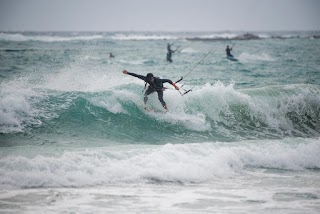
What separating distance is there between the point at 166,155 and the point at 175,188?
163 cm

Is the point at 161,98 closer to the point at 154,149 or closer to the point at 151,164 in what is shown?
the point at 154,149

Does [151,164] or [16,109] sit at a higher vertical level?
[16,109]

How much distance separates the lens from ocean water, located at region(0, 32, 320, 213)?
25.5ft

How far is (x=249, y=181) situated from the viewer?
9258mm

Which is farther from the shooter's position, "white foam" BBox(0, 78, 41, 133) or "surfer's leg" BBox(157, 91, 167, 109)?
"surfer's leg" BBox(157, 91, 167, 109)

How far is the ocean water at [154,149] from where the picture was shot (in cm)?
777

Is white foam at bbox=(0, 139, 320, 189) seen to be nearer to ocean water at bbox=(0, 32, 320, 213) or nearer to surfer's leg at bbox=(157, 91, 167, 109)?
ocean water at bbox=(0, 32, 320, 213)

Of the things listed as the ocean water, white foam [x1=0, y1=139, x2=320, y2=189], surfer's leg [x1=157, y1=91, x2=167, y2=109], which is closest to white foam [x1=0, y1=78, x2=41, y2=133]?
the ocean water

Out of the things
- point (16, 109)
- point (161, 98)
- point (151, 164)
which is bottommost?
point (151, 164)

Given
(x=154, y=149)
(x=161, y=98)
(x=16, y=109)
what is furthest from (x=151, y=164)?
(x=16, y=109)

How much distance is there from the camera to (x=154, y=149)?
426 inches

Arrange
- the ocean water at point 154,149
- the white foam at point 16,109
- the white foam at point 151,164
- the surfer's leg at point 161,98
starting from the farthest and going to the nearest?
1. the surfer's leg at point 161,98
2. the white foam at point 16,109
3. the white foam at point 151,164
4. the ocean water at point 154,149

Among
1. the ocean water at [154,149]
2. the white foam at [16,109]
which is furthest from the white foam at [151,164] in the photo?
the white foam at [16,109]

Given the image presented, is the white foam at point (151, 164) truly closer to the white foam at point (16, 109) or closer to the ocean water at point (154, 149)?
the ocean water at point (154, 149)
